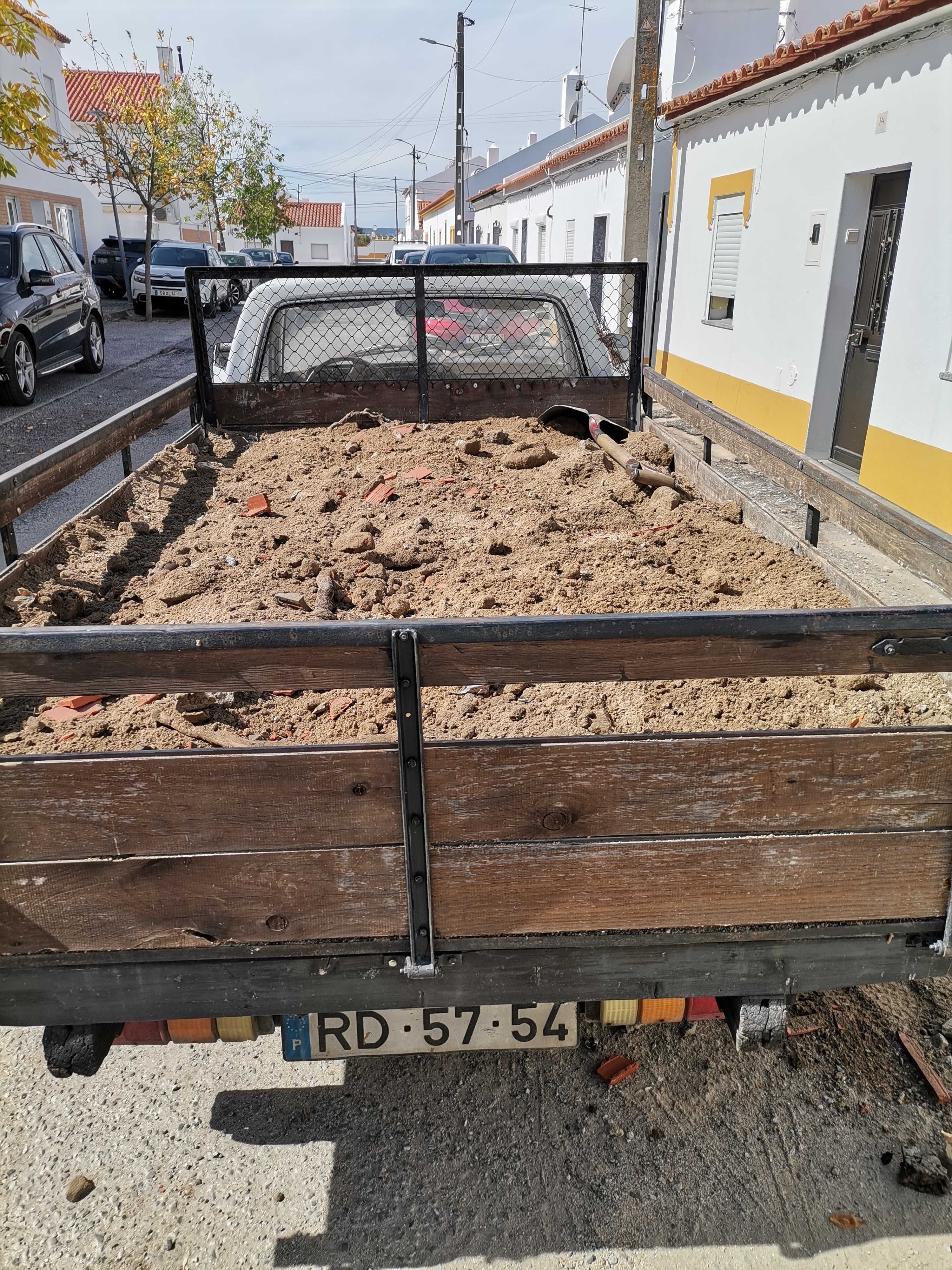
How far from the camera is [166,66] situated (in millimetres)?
37719

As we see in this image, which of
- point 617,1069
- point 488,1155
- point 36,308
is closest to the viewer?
point 488,1155

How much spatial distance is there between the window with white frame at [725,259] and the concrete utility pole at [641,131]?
1043 mm

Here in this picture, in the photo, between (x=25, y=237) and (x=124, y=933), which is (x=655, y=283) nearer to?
(x=25, y=237)

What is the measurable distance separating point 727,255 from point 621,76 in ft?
21.0

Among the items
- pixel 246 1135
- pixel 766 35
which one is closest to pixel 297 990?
pixel 246 1135

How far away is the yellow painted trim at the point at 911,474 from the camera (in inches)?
269

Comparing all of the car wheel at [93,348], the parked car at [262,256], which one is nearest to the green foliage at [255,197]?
the parked car at [262,256]

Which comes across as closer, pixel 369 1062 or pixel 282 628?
pixel 282 628

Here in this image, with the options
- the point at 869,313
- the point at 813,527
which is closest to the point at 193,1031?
the point at 813,527

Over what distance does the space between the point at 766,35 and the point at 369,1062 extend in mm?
16220

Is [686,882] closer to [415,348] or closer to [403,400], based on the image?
[403,400]

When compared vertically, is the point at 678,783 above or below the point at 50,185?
below

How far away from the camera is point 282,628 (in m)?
1.55

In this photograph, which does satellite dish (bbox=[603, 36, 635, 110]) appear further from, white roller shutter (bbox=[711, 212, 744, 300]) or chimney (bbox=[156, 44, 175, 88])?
chimney (bbox=[156, 44, 175, 88])
